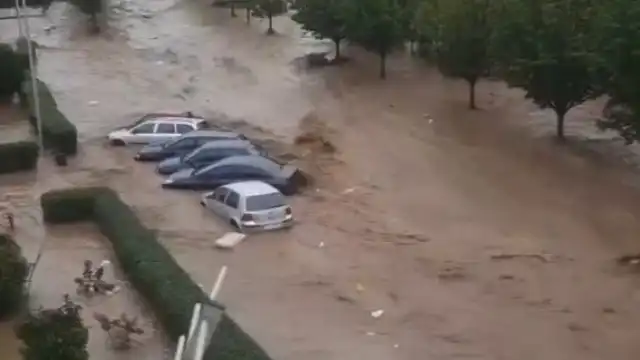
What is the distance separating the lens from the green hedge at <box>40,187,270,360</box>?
583 inches

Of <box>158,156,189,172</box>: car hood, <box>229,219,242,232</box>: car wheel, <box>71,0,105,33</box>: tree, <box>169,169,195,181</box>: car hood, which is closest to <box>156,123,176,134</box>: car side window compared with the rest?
<box>158,156,189,172</box>: car hood

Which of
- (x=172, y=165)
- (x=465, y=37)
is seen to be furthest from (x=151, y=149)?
(x=465, y=37)

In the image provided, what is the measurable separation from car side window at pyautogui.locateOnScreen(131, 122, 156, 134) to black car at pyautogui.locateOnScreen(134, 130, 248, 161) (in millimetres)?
973

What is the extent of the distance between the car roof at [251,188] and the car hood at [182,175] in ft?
7.36

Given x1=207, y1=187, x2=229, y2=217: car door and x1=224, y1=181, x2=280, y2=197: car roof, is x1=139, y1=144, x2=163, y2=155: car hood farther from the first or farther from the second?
x1=224, y1=181, x2=280, y2=197: car roof

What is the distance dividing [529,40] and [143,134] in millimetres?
11208

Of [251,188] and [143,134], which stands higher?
[251,188]

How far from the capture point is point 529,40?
27859 mm

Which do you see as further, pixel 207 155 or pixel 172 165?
pixel 172 165

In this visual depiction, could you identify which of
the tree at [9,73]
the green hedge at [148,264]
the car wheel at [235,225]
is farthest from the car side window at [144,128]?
the car wheel at [235,225]

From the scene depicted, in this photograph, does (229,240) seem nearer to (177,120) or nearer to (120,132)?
(177,120)

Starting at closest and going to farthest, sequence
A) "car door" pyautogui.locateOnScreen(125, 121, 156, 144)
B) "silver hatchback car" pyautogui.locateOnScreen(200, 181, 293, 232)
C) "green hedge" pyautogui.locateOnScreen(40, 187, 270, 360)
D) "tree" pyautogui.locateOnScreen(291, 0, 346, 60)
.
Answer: "green hedge" pyautogui.locateOnScreen(40, 187, 270, 360)
"silver hatchback car" pyautogui.locateOnScreen(200, 181, 293, 232)
"car door" pyautogui.locateOnScreen(125, 121, 156, 144)
"tree" pyautogui.locateOnScreen(291, 0, 346, 60)

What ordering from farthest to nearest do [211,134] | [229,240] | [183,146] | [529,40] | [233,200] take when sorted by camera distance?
[529,40] < [211,134] < [183,146] < [233,200] < [229,240]

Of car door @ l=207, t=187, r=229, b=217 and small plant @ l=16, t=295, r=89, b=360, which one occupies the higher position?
small plant @ l=16, t=295, r=89, b=360
